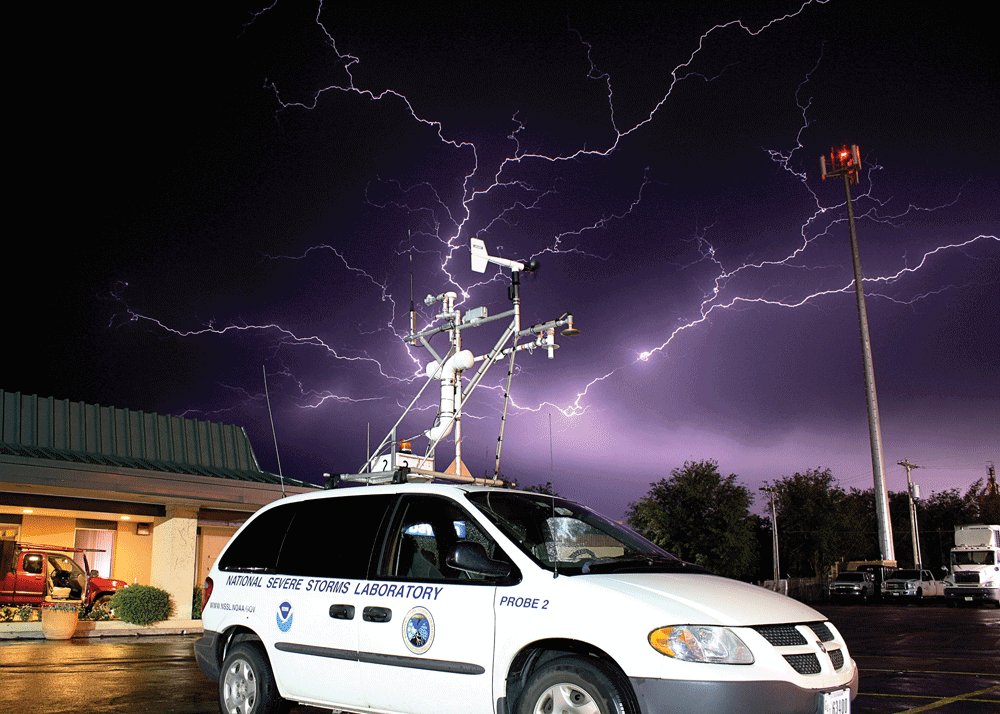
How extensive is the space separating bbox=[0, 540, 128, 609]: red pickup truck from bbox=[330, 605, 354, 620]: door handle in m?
15.6

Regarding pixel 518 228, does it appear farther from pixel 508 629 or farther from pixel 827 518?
pixel 827 518

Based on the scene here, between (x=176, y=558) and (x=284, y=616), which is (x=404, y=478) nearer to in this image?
(x=284, y=616)

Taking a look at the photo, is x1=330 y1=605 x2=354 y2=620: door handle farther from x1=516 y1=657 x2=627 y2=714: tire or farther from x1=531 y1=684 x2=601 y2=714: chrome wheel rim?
x1=531 y1=684 x2=601 y2=714: chrome wheel rim

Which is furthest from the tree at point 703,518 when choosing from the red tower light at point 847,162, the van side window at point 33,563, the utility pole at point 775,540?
the van side window at point 33,563

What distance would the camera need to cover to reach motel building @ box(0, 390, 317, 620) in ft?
54.0

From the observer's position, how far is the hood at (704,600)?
3965 millimetres

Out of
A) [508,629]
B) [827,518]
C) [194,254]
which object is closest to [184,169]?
[194,254]

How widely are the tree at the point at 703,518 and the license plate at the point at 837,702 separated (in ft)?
113

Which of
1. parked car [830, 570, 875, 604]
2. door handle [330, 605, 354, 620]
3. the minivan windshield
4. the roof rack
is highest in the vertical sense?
the roof rack

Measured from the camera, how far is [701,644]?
12.7ft

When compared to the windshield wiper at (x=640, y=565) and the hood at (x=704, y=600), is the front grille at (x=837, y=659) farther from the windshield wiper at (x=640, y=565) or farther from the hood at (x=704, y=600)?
the windshield wiper at (x=640, y=565)

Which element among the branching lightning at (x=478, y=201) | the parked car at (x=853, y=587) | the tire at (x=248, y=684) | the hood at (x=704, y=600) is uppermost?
the branching lightning at (x=478, y=201)

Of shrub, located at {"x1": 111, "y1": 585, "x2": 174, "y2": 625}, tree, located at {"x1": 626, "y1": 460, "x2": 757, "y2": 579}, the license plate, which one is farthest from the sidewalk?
tree, located at {"x1": 626, "y1": 460, "x2": 757, "y2": 579}

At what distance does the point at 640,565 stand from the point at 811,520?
53.6m
